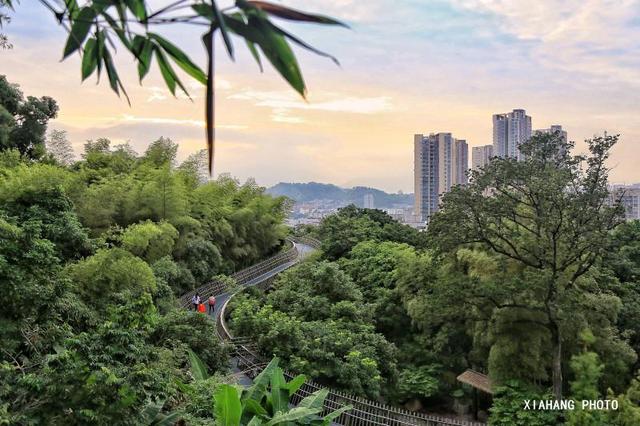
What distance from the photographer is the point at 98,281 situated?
22.2 feet

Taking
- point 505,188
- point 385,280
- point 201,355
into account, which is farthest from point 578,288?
point 201,355

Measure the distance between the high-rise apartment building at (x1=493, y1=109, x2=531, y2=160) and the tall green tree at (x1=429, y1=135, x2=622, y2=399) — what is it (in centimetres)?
908

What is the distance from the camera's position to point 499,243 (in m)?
9.74

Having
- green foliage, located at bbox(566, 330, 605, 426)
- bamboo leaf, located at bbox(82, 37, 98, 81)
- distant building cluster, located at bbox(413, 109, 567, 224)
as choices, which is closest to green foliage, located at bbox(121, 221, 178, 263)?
green foliage, located at bbox(566, 330, 605, 426)

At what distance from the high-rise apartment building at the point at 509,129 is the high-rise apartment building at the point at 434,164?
11.9 m

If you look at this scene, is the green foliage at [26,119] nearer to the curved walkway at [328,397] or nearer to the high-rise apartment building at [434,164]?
the curved walkway at [328,397]

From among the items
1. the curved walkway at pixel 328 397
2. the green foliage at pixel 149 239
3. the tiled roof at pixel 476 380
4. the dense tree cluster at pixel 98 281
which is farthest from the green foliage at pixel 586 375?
the green foliage at pixel 149 239

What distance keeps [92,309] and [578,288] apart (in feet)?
28.4

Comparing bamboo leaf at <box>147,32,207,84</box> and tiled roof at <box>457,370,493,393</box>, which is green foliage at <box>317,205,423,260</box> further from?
bamboo leaf at <box>147,32,207,84</box>

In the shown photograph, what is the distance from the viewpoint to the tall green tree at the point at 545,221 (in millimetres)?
8336

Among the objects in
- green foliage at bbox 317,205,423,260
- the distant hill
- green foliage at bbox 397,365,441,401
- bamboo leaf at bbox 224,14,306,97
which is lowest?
the distant hill

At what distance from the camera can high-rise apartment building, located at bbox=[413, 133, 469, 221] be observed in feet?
101

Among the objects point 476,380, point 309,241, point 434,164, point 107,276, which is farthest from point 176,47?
point 434,164

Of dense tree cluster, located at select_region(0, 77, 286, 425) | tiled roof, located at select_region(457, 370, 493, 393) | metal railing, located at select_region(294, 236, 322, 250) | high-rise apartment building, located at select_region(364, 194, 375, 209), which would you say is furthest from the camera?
high-rise apartment building, located at select_region(364, 194, 375, 209)
